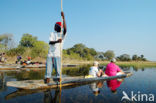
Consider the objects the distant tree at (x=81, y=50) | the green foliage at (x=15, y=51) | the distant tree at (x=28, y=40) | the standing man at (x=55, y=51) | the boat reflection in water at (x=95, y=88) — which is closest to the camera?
the boat reflection in water at (x=95, y=88)

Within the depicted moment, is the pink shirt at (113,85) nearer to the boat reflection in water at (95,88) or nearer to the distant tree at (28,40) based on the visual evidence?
the boat reflection in water at (95,88)

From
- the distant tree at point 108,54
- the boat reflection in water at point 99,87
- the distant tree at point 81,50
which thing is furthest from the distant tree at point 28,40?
the distant tree at point 108,54

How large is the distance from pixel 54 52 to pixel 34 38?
156 feet

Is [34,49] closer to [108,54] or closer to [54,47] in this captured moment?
[54,47]

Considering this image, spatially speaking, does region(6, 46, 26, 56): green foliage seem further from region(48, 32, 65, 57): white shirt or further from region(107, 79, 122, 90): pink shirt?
region(107, 79, 122, 90): pink shirt

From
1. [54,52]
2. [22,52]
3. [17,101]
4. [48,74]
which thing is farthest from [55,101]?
[22,52]

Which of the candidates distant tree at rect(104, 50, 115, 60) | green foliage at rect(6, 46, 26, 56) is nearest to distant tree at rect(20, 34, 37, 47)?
green foliage at rect(6, 46, 26, 56)

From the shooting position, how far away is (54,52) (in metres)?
5.09

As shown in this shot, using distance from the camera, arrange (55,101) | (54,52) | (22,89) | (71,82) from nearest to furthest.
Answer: (55,101)
(22,89)
(54,52)
(71,82)

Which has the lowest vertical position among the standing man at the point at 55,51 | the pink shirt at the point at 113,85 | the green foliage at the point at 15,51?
the pink shirt at the point at 113,85

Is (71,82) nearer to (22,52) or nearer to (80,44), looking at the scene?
(22,52)

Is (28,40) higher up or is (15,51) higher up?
(28,40)

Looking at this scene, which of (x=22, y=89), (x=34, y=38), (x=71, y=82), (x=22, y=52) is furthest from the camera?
(x=34, y=38)

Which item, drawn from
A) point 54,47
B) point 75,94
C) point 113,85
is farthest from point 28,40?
point 75,94
